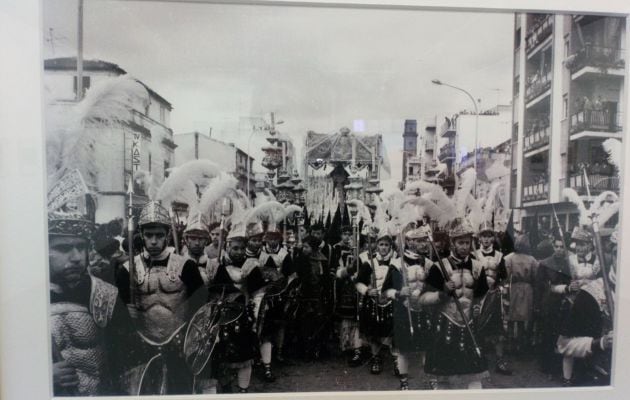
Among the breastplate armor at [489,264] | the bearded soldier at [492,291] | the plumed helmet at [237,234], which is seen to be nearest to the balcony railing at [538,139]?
the bearded soldier at [492,291]

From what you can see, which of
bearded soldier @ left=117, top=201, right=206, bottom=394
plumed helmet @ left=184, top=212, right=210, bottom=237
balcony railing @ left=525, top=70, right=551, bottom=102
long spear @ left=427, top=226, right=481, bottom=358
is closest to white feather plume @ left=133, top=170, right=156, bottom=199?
bearded soldier @ left=117, top=201, right=206, bottom=394

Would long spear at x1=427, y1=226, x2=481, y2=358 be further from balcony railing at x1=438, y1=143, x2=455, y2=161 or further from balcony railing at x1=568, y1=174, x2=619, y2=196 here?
balcony railing at x1=568, y1=174, x2=619, y2=196

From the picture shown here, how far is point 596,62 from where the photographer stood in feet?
5.99

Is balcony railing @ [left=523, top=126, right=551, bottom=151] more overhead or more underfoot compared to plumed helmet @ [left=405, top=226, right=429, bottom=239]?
more overhead

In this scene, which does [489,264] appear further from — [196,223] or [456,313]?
[196,223]

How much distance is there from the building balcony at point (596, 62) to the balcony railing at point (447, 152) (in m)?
0.71

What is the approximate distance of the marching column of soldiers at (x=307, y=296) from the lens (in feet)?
5.83

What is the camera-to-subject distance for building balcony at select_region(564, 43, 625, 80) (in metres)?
1.82

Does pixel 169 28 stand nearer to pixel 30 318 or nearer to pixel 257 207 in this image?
pixel 257 207

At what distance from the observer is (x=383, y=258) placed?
72.5 inches

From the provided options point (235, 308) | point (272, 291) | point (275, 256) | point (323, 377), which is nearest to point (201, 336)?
point (235, 308)

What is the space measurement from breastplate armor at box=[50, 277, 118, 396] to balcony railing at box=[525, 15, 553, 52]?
2.35m

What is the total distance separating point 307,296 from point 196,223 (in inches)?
25.5

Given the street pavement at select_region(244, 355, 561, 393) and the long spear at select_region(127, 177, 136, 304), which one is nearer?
the long spear at select_region(127, 177, 136, 304)
